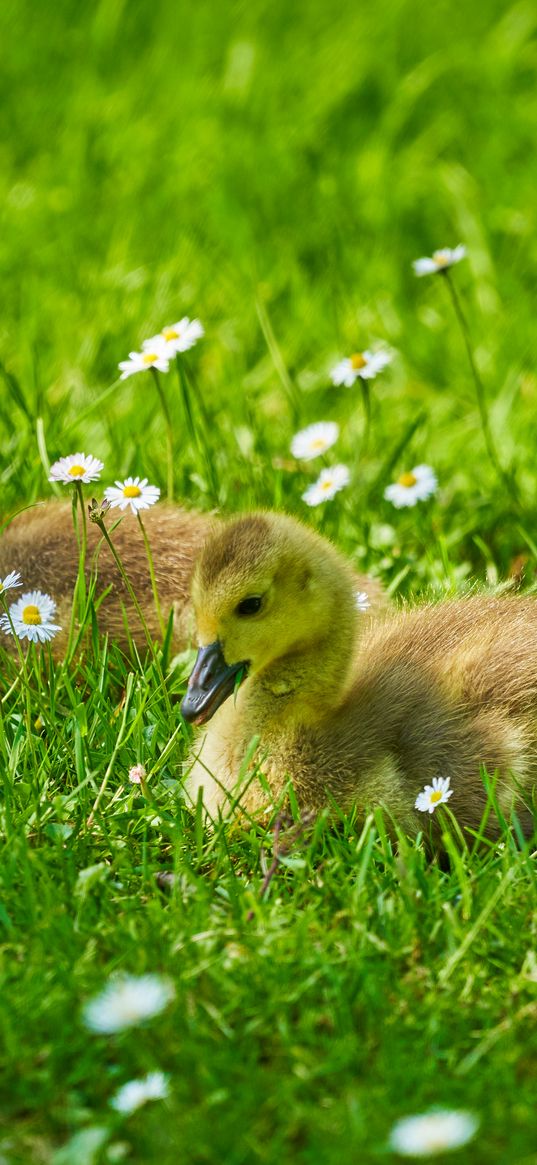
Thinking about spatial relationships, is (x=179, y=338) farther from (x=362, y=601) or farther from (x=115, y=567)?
(x=362, y=601)

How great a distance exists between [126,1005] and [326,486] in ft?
5.87

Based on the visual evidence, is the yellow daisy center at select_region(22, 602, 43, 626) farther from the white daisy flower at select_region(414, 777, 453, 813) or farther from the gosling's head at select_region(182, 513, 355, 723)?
the white daisy flower at select_region(414, 777, 453, 813)

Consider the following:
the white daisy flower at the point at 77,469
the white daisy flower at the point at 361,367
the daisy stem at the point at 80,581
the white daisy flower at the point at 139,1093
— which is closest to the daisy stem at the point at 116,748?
the daisy stem at the point at 80,581

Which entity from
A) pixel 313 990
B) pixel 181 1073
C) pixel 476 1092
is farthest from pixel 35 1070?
pixel 476 1092

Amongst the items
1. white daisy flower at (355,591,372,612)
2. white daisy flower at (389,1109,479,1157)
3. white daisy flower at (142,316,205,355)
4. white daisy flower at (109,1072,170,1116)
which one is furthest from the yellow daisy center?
white daisy flower at (389,1109,479,1157)

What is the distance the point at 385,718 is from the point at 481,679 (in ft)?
0.66

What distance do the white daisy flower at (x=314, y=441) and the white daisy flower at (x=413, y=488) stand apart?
20cm

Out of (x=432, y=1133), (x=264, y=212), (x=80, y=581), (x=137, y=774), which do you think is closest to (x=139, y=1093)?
(x=432, y=1133)

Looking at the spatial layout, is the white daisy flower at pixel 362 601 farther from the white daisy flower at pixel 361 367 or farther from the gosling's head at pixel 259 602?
the white daisy flower at pixel 361 367

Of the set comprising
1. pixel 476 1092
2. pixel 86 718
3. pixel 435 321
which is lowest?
pixel 476 1092

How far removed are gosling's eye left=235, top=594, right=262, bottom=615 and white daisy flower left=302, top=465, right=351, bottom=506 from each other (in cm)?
75

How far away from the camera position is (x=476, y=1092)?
1.96 meters

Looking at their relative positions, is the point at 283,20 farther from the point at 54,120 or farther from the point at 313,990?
the point at 313,990

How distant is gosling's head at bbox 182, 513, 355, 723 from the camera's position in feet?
9.06
